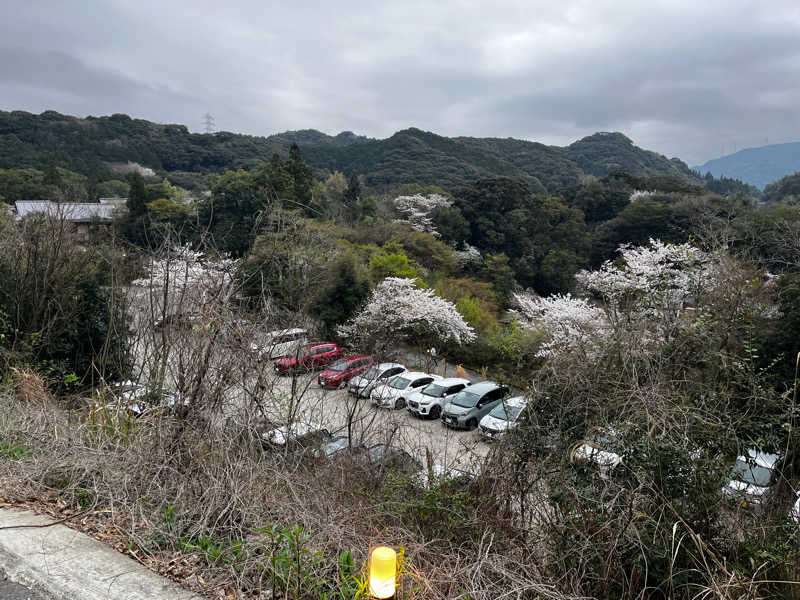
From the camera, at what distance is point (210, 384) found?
11.4 ft

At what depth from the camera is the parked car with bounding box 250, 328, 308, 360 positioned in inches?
163

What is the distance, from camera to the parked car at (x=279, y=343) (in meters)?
4.13

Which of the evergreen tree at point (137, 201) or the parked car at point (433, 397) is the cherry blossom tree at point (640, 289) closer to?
the parked car at point (433, 397)

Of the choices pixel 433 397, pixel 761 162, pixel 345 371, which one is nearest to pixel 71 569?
pixel 345 371

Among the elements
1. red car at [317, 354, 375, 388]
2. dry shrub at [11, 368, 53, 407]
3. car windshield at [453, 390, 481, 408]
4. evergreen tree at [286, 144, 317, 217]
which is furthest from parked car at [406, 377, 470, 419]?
evergreen tree at [286, 144, 317, 217]

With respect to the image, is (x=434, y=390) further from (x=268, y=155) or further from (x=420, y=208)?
(x=268, y=155)

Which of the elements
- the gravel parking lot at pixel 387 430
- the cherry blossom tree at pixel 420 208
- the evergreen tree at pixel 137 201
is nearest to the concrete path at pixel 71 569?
the gravel parking lot at pixel 387 430

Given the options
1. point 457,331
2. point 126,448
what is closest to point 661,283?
point 457,331

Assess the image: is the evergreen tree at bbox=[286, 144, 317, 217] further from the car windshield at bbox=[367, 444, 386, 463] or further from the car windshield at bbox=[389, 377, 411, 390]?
the car windshield at bbox=[367, 444, 386, 463]

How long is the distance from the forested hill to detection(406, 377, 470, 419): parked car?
40.0 meters

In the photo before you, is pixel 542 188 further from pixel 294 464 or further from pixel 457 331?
pixel 294 464

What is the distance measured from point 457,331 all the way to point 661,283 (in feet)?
22.4

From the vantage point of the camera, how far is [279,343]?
15.3 feet

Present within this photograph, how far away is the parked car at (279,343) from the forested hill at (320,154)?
42.8m
